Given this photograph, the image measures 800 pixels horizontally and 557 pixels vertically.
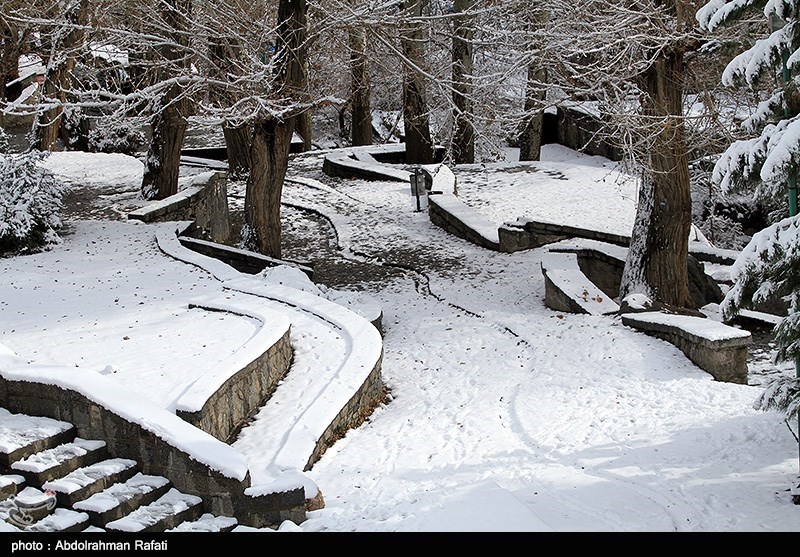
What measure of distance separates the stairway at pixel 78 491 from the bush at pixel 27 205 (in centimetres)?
763

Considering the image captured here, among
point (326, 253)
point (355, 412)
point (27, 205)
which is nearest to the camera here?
point (355, 412)

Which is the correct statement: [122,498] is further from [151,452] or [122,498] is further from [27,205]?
[27,205]

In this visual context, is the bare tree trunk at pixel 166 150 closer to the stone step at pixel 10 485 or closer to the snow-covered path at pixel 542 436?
the snow-covered path at pixel 542 436

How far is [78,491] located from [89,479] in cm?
16

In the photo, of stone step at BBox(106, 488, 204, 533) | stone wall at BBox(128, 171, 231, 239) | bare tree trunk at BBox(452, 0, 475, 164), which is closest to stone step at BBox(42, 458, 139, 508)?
stone step at BBox(106, 488, 204, 533)

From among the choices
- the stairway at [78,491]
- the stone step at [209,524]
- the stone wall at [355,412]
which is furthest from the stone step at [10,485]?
the stone wall at [355,412]

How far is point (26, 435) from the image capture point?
664 centimetres

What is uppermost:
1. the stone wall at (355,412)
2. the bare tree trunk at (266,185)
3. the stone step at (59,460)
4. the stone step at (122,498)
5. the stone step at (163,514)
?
the bare tree trunk at (266,185)

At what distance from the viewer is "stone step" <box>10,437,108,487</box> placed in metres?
6.24

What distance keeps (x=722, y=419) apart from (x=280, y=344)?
4185 mm

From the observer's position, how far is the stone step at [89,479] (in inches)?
239

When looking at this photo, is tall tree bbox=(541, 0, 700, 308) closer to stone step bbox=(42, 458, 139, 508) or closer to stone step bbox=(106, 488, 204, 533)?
stone step bbox=(106, 488, 204, 533)

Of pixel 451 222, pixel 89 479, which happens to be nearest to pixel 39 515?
pixel 89 479

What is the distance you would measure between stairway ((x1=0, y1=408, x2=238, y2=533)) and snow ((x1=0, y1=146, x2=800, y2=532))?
0.36 metres
